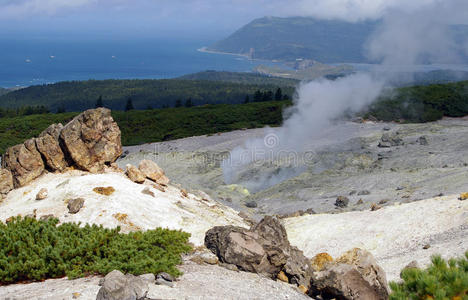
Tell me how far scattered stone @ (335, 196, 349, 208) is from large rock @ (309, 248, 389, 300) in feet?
54.4

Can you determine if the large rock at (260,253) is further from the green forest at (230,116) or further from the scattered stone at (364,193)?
the green forest at (230,116)

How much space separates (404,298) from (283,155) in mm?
37211

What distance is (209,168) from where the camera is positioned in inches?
1884

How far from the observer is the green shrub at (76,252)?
13.7 metres

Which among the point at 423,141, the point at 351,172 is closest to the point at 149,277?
the point at 351,172

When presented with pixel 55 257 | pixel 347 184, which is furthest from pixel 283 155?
pixel 55 257

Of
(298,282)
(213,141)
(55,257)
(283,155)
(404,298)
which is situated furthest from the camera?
(213,141)

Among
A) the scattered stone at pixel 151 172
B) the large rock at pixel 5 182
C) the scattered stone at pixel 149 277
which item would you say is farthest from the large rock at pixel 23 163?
the scattered stone at pixel 149 277

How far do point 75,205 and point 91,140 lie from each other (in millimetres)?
7359

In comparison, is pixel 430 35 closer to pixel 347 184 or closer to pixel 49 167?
pixel 347 184

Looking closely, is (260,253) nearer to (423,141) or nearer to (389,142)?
(389,142)

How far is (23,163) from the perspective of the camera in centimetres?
2709

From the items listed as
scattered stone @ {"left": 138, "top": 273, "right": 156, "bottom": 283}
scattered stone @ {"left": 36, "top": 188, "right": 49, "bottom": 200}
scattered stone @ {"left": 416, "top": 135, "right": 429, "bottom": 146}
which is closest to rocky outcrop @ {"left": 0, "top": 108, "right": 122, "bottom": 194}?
scattered stone @ {"left": 36, "top": 188, "right": 49, "bottom": 200}

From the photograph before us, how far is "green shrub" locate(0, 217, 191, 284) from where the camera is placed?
44.9 feet
